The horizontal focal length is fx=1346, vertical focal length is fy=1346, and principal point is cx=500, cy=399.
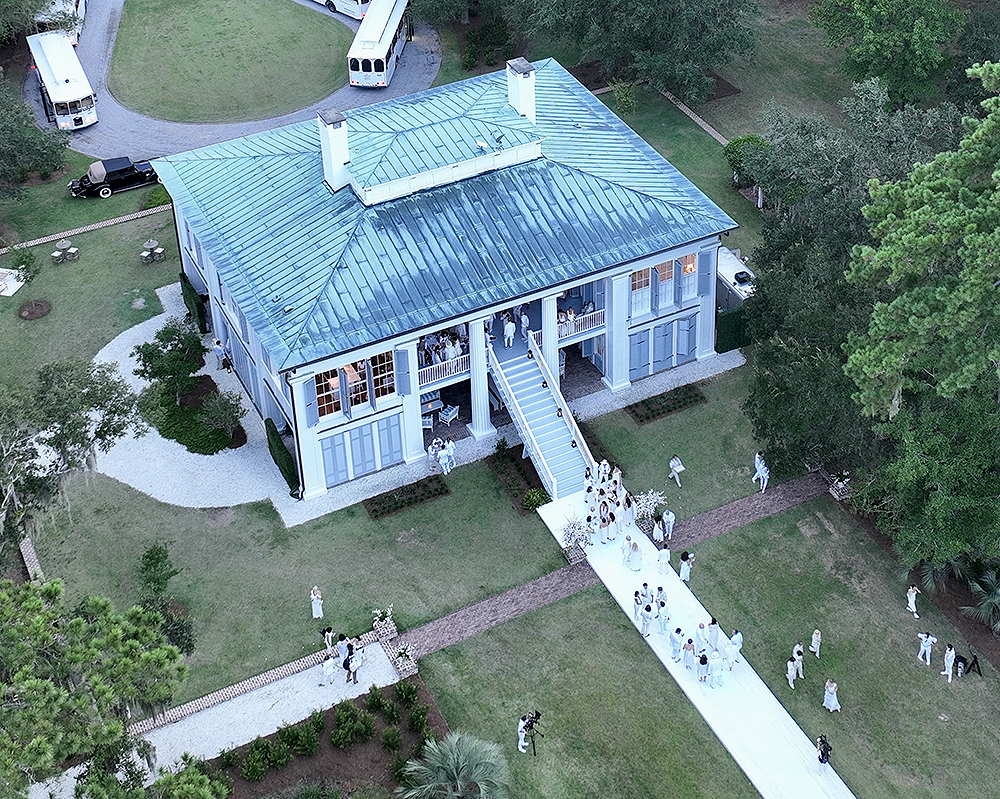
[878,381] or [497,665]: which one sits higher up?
[878,381]

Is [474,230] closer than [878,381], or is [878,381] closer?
[878,381]

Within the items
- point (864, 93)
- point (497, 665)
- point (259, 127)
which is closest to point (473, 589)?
point (497, 665)

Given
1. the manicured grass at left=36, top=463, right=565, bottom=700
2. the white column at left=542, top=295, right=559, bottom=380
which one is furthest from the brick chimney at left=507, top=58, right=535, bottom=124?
the manicured grass at left=36, top=463, right=565, bottom=700

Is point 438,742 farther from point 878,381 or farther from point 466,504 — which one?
point 878,381

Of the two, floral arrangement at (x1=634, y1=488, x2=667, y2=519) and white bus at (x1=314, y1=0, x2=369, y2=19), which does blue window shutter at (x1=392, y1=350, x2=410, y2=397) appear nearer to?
floral arrangement at (x1=634, y1=488, x2=667, y2=519)

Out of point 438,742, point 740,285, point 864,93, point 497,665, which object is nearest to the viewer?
point 438,742
